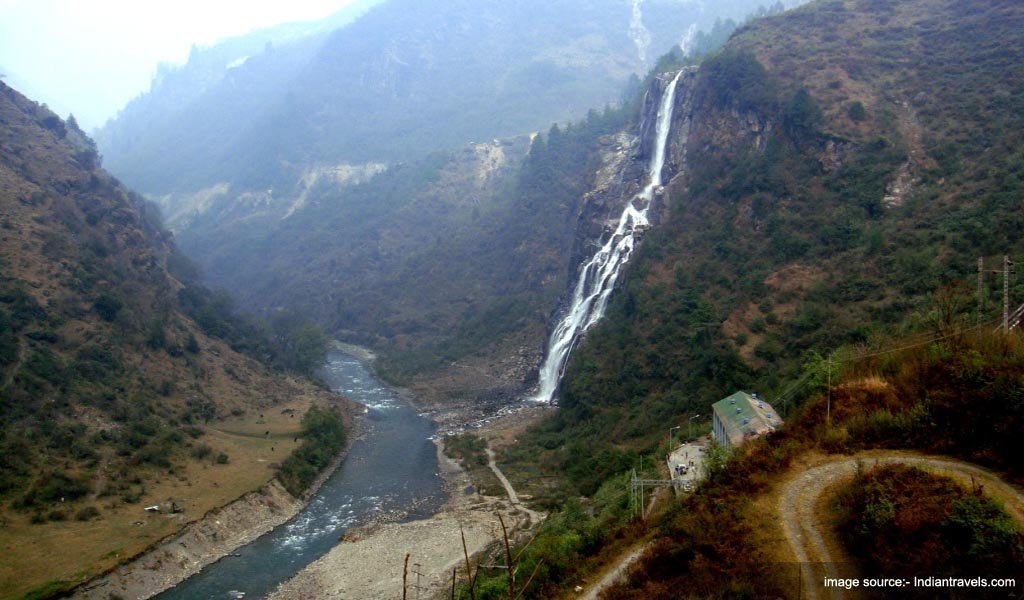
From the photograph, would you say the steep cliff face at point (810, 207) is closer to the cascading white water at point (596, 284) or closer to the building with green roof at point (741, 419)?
the cascading white water at point (596, 284)

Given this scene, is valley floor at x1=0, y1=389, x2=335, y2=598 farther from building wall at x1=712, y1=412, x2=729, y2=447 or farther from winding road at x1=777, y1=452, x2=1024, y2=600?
winding road at x1=777, y1=452, x2=1024, y2=600

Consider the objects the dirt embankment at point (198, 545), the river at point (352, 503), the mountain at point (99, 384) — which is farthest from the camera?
the mountain at point (99, 384)

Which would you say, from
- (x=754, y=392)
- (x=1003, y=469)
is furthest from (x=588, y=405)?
(x=1003, y=469)

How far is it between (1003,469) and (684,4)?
181 metres

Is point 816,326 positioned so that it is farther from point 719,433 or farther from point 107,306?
point 107,306

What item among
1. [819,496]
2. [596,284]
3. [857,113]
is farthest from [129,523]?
[857,113]

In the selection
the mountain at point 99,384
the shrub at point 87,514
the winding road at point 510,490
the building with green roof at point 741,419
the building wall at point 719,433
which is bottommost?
the winding road at point 510,490

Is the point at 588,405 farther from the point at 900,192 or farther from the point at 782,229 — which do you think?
the point at 900,192

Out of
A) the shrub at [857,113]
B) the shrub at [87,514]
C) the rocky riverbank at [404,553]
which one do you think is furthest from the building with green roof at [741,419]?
the shrub at [87,514]

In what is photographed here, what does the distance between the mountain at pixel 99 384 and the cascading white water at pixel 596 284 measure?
20.4 m

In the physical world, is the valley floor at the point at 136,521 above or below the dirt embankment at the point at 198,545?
above

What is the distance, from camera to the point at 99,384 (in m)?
40.9

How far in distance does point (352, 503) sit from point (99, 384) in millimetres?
18068

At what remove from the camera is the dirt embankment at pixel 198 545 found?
26.8 meters
